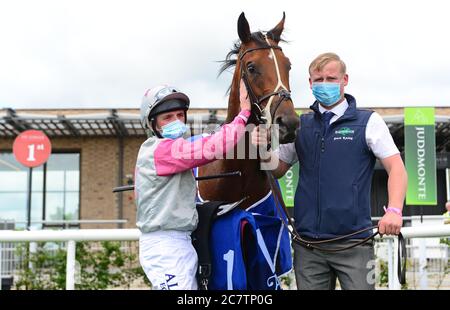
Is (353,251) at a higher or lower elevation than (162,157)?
lower

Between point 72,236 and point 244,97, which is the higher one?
point 244,97

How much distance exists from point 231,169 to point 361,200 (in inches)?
31.4

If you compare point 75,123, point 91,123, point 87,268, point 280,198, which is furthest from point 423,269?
point 75,123

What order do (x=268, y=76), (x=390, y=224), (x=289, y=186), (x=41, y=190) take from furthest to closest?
1. (x=41, y=190)
2. (x=289, y=186)
3. (x=268, y=76)
4. (x=390, y=224)

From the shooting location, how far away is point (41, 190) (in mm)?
18797

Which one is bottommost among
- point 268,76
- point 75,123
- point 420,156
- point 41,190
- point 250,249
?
point 250,249

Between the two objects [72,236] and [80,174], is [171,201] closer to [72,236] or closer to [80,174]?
[72,236]

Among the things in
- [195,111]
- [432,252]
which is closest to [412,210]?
[195,111]

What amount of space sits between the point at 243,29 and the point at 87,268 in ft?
16.1

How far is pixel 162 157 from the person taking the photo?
270cm

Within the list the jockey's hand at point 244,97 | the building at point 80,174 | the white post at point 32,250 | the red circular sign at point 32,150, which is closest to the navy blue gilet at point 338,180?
the jockey's hand at point 244,97

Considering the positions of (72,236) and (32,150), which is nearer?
(72,236)
